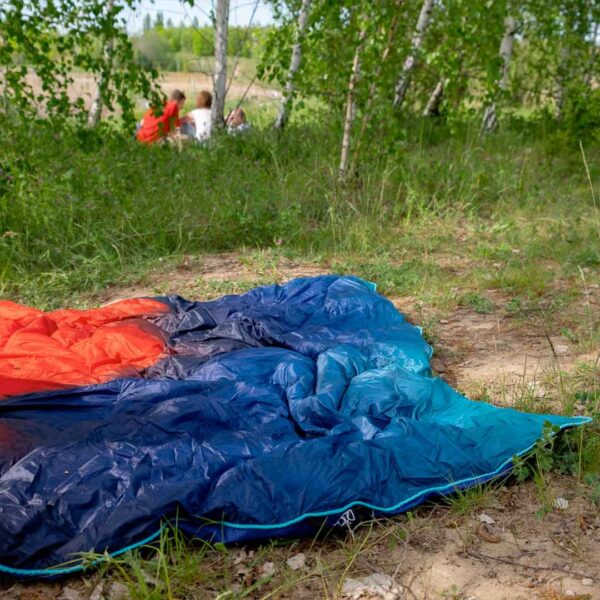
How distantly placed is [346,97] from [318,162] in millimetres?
613

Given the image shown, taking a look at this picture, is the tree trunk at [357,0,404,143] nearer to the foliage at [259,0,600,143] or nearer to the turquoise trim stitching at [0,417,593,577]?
the foliage at [259,0,600,143]

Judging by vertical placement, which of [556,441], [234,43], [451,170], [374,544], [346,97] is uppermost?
[234,43]

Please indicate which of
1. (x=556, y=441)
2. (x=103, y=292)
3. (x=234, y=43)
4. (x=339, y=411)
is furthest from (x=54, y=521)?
(x=234, y=43)

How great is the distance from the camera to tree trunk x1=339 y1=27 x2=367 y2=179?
575 cm

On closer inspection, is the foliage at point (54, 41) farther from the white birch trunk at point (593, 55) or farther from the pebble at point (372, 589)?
the white birch trunk at point (593, 55)

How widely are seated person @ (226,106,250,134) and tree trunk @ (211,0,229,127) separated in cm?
19

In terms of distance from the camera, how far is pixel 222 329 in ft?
12.0

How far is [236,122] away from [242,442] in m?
6.22

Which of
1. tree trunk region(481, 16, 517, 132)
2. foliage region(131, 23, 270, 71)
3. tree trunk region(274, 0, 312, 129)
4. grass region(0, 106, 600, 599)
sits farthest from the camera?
tree trunk region(481, 16, 517, 132)

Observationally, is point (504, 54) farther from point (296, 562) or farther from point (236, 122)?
point (296, 562)

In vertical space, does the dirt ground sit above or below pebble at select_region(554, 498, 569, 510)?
below

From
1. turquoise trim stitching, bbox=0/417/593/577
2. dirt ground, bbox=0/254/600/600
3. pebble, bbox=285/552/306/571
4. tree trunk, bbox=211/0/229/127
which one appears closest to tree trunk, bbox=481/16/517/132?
tree trunk, bbox=211/0/229/127

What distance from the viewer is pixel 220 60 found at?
23.9 ft

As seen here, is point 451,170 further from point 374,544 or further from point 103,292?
point 374,544
